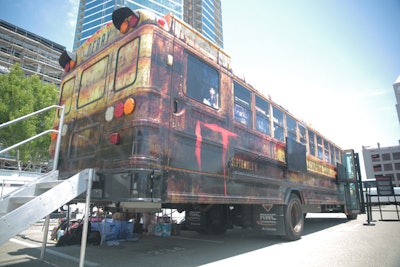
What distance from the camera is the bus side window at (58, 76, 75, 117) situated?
172 inches

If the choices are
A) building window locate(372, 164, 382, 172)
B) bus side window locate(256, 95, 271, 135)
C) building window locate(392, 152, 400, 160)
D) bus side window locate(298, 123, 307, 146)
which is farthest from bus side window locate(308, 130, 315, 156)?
building window locate(372, 164, 382, 172)

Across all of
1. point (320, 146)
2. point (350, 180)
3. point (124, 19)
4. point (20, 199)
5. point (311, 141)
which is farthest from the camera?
point (350, 180)

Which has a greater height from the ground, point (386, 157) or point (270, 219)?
point (386, 157)

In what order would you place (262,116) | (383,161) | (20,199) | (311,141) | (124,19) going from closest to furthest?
1. (20,199)
2. (124,19)
3. (262,116)
4. (311,141)
5. (383,161)

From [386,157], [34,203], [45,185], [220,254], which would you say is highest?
[386,157]

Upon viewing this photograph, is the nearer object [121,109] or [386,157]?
[121,109]

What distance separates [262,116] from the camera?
17.4 ft

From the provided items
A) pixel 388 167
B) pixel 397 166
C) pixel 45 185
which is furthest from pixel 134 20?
pixel 388 167

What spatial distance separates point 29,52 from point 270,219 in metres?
52.6

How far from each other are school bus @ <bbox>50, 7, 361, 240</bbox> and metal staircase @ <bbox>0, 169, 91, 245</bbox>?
315mm

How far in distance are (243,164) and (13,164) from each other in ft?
158

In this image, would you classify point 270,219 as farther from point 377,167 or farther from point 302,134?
point 377,167

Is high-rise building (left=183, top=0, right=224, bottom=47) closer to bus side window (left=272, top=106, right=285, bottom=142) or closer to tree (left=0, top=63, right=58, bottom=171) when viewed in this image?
tree (left=0, top=63, right=58, bottom=171)

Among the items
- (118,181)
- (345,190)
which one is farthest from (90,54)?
(345,190)
